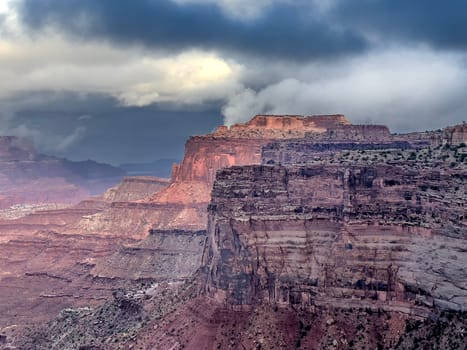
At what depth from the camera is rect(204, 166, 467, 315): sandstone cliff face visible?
247 ft

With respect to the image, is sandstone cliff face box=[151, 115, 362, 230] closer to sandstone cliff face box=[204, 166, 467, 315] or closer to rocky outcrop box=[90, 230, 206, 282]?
rocky outcrop box=[90, 230, 206, 282]

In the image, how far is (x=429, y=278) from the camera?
74.5 metres

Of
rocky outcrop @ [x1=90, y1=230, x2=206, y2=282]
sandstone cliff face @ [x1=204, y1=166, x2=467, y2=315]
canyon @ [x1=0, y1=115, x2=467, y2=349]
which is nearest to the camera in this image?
sandstone cliff face @ [x1=204, y1=166, x2=467, y2=315]

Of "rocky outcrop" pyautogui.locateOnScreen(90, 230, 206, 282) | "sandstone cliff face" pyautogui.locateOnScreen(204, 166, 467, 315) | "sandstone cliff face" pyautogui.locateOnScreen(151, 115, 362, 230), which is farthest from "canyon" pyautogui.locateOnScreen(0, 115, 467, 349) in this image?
"sandstone cliff face" pyautogui.locateOnScreen(151, 115, 362, 230)

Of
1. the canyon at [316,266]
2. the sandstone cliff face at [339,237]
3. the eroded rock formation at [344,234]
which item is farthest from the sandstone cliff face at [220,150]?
the sandstone cliff face at [339,237]

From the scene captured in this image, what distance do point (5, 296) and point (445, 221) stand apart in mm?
118908

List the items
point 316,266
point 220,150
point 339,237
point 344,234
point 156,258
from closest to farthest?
1. point 344,234
2. point 339,237
3. point 316,266
4. point 156,258
5. point 220,150

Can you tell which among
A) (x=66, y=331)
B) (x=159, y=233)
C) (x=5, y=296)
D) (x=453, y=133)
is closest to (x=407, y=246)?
(x=453, y=133)

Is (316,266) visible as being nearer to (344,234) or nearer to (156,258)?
(344,234)

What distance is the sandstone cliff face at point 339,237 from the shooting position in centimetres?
7519

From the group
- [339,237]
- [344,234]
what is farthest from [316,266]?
[344,234]

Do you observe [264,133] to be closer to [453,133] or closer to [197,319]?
[453,133]

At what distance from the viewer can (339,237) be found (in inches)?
3307

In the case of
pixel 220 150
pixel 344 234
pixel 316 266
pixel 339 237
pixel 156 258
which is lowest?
pixel 156 258
